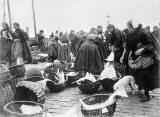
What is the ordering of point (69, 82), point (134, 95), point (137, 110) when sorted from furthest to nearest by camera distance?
point (69, 82)
point (134, 95)
point (137, 110)

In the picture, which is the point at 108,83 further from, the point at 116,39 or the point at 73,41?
the point at 73,41

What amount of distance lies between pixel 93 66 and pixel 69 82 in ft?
2.51

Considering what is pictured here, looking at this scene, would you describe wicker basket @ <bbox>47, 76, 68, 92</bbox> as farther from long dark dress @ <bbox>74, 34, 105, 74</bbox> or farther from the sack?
the sack

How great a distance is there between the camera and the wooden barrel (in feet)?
16.7

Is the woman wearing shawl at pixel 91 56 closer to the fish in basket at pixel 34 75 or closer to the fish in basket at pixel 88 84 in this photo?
the fish in basket at pixel 88 84

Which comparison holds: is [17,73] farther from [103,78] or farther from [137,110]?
[137,110]

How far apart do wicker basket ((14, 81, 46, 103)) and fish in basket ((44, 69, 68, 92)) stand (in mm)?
1685

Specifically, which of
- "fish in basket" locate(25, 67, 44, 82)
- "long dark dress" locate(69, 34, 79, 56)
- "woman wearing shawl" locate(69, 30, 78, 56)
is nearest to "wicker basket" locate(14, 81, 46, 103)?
"fish in basket" locate(25, 67, 44, 82)

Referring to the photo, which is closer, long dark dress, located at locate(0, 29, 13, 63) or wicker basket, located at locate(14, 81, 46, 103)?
wicker basket, located at locate(14, 81, 46, 103)

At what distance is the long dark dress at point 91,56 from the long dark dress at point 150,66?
6.12 ft

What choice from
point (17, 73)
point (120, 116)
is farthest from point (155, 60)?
point (17, 73)

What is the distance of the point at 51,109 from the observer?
5648 millimetres

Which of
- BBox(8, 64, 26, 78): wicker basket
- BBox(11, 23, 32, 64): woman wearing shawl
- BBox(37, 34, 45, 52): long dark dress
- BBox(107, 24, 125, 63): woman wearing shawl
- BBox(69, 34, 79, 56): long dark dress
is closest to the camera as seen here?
BBox(8, 64, 26, 78): wicker basket

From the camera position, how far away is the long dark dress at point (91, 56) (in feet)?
26.1
